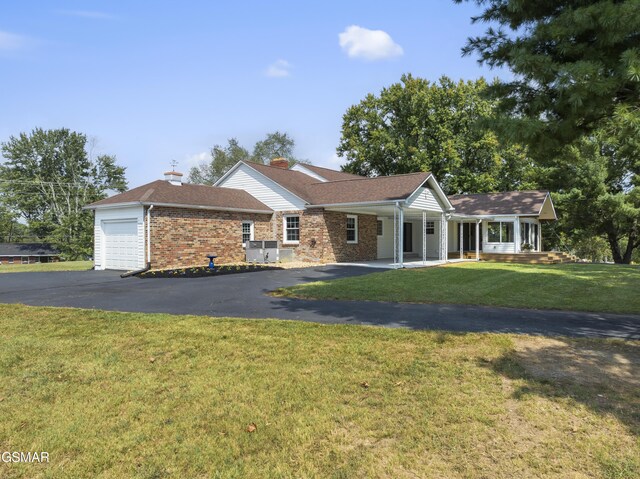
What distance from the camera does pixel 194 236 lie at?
19.8 meters

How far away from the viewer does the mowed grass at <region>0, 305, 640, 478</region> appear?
310 centimetres

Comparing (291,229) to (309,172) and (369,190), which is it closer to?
(369,190)

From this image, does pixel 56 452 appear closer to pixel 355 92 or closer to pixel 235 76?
pixel 235 76

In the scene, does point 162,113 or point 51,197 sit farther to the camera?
point 51,197

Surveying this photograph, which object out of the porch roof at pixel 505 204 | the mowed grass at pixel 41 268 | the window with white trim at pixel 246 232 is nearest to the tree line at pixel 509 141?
the porch roof at pixel 505 204

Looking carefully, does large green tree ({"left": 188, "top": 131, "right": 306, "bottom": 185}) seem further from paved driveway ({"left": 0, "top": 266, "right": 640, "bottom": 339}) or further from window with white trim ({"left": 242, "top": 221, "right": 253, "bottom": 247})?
paved driveway ({"left": 0, "top": 266, "right": 640, "bottom": 339})

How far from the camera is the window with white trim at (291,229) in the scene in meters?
22.8

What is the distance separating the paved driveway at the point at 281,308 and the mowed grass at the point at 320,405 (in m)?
1.01

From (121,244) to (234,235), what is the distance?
5283 mm

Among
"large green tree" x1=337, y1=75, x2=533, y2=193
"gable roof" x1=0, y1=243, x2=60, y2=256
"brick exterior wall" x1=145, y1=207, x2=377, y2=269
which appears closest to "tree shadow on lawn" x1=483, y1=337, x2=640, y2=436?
"brick exterior wall" x1=145, y1=207, x2=377, y2=269

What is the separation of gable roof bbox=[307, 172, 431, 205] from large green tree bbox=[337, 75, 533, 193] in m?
12.7

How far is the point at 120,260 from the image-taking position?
63.5 feet

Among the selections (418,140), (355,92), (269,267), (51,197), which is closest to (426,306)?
(269,267)

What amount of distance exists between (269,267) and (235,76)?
8.10 m
